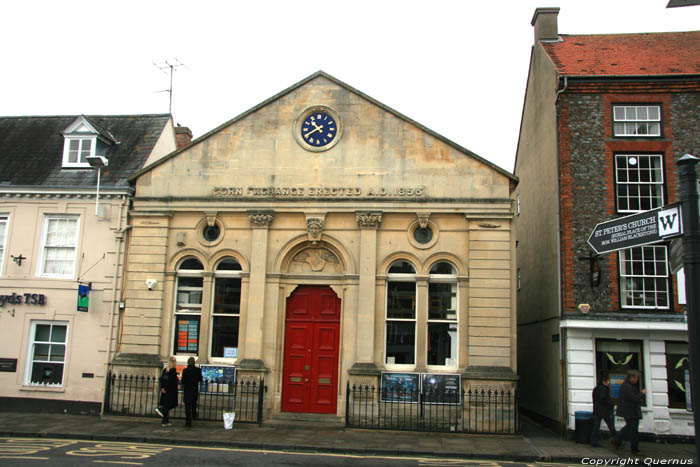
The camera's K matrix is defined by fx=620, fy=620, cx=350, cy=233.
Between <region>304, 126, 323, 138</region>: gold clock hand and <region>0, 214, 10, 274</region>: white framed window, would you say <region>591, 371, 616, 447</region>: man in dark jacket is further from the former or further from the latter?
<region>0, 214, 10, 274</region>: white framed window

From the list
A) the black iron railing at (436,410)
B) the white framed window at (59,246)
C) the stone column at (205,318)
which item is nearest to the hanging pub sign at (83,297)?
the white framed window at (59,246)

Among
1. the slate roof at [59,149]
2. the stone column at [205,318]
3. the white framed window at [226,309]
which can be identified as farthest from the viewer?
the slate roof at [59,149]

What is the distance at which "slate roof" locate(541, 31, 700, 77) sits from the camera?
1712cm

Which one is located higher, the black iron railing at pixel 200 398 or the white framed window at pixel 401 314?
the white framed window at pixel 401 314

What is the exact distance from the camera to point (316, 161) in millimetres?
17719

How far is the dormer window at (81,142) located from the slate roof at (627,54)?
14.3m

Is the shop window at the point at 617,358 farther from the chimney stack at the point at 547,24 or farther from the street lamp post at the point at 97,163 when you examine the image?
the street lamp post at the point at 97,163

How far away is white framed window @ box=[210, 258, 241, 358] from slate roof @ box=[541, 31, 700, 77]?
10.9 meters

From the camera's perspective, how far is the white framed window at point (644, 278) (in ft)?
51.8

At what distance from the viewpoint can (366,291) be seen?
55.4 feet

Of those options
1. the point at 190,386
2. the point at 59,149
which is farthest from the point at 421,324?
the point at 59,149

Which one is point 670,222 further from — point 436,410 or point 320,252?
point 320,252

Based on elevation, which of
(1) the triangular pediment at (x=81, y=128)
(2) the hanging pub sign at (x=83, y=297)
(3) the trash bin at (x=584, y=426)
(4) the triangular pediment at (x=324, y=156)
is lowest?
(3) the trash bin at (x=584, y=426)

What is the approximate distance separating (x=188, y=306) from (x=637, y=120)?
13481mm
